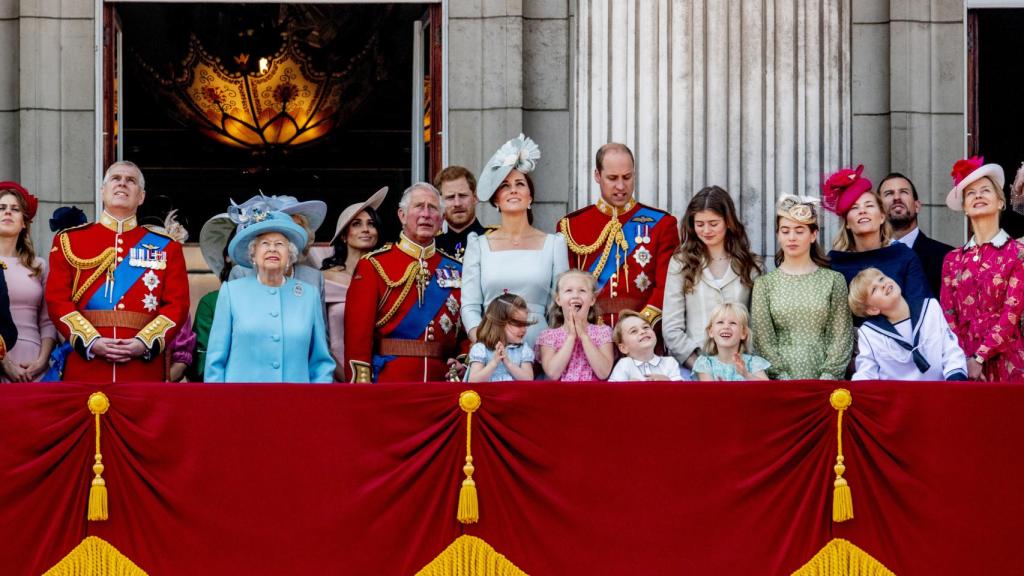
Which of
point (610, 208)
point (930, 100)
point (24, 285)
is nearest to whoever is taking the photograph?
point (24, 285)

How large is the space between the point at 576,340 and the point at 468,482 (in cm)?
113

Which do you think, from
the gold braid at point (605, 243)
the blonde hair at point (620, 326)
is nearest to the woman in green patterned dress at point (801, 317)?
the blonde hair at point (620, 326)

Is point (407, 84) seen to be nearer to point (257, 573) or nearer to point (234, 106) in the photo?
point (234, 106)

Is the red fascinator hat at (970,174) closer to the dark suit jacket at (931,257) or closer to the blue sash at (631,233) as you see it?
the dark suit jacket at (931,257)

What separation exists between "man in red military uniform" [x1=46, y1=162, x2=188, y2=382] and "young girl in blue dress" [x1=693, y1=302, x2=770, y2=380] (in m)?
2.58

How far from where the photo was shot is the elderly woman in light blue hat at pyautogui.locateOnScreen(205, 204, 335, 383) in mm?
9055

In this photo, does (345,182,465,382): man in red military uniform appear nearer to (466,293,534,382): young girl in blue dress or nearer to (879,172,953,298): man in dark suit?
(466,293,534,382): young girl in blue dress

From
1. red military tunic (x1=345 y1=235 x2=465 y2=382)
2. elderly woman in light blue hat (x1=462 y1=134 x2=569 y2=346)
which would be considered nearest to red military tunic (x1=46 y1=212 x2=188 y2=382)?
red military tunic (x1=345 y1=235 x2=465 y2=382)

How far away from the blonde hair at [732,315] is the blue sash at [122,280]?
8.98 feet

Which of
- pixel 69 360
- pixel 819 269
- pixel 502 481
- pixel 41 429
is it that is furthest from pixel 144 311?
pixel 819 269

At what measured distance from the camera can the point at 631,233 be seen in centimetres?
971

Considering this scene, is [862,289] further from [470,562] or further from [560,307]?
[470,562]

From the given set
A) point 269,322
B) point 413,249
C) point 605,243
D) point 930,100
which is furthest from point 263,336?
point 930,100

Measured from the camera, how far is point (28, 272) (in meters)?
9.49
